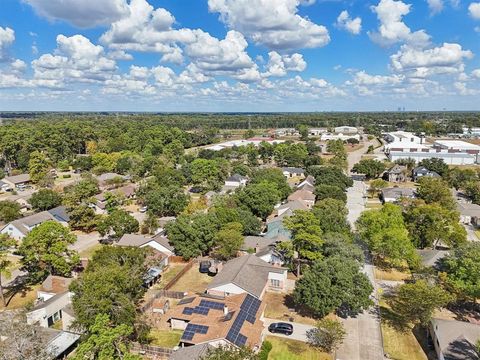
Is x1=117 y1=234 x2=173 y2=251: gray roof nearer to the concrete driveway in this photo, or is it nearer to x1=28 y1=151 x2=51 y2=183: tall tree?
the concrete driveway

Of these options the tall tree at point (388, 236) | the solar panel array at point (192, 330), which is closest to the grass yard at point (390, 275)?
the tall tree at point (388, 236)

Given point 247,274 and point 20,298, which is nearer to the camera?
point 247,274

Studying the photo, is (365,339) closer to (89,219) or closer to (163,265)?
(163,265)

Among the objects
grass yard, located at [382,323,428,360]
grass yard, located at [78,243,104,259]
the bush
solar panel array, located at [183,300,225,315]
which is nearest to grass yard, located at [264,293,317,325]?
the bush

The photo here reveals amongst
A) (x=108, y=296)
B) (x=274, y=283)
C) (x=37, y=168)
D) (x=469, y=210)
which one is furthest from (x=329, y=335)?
(x=37, y=168)

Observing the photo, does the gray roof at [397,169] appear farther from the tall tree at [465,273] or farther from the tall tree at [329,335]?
the tall tree at [329,335]

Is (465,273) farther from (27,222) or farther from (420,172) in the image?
(420,172)

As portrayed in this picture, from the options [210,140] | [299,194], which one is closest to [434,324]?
[299,194]

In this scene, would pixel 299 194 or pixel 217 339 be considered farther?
pixel 299 194
